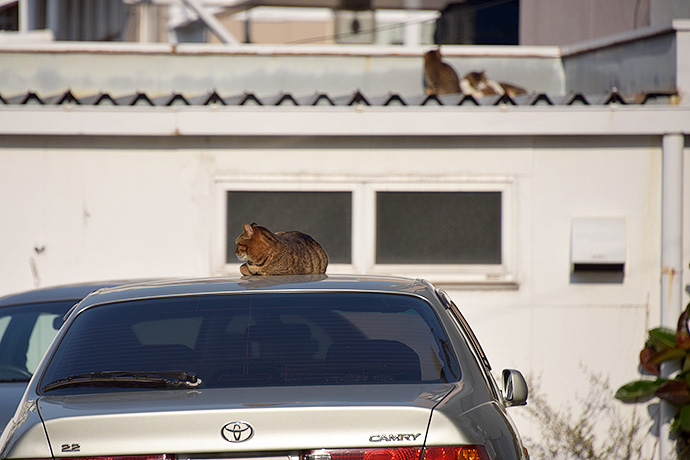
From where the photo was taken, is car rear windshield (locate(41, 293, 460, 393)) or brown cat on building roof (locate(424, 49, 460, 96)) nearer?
car rear windshield (locate(41, 293, 460, 393))

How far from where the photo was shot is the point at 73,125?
23.4ft

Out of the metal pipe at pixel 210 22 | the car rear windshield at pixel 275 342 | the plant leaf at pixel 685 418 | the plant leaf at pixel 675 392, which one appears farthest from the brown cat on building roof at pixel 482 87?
the car rear windshield at pixel 275 342

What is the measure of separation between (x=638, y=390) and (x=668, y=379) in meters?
0.24

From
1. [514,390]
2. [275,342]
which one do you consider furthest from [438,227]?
[275,342]

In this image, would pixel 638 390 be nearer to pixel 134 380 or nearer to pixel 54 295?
pixel 54 295

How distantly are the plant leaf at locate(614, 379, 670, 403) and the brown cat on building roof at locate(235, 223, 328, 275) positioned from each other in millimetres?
2835

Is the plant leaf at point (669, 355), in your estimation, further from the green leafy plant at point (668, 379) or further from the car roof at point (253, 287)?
the car roof at point (253, 287)

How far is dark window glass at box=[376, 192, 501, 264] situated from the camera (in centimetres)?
730

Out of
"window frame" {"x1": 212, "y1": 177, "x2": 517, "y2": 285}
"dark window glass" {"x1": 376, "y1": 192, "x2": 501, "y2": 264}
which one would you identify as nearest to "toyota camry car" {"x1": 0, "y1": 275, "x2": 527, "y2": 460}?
"window frame" {"x1": 212, "y1": 177, "x2": 517, "y2": 285}

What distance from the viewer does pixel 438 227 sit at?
7324 millimetres

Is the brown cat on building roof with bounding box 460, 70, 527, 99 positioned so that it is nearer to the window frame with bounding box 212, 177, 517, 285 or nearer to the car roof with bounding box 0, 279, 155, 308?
the window frame with bounding box 212, 177, 517, 285

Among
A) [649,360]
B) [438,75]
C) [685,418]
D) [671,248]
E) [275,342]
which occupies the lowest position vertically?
[685,418]

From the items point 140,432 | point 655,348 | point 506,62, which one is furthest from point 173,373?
point 506,62

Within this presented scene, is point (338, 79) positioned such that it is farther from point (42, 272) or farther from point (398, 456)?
point (398, 456)
